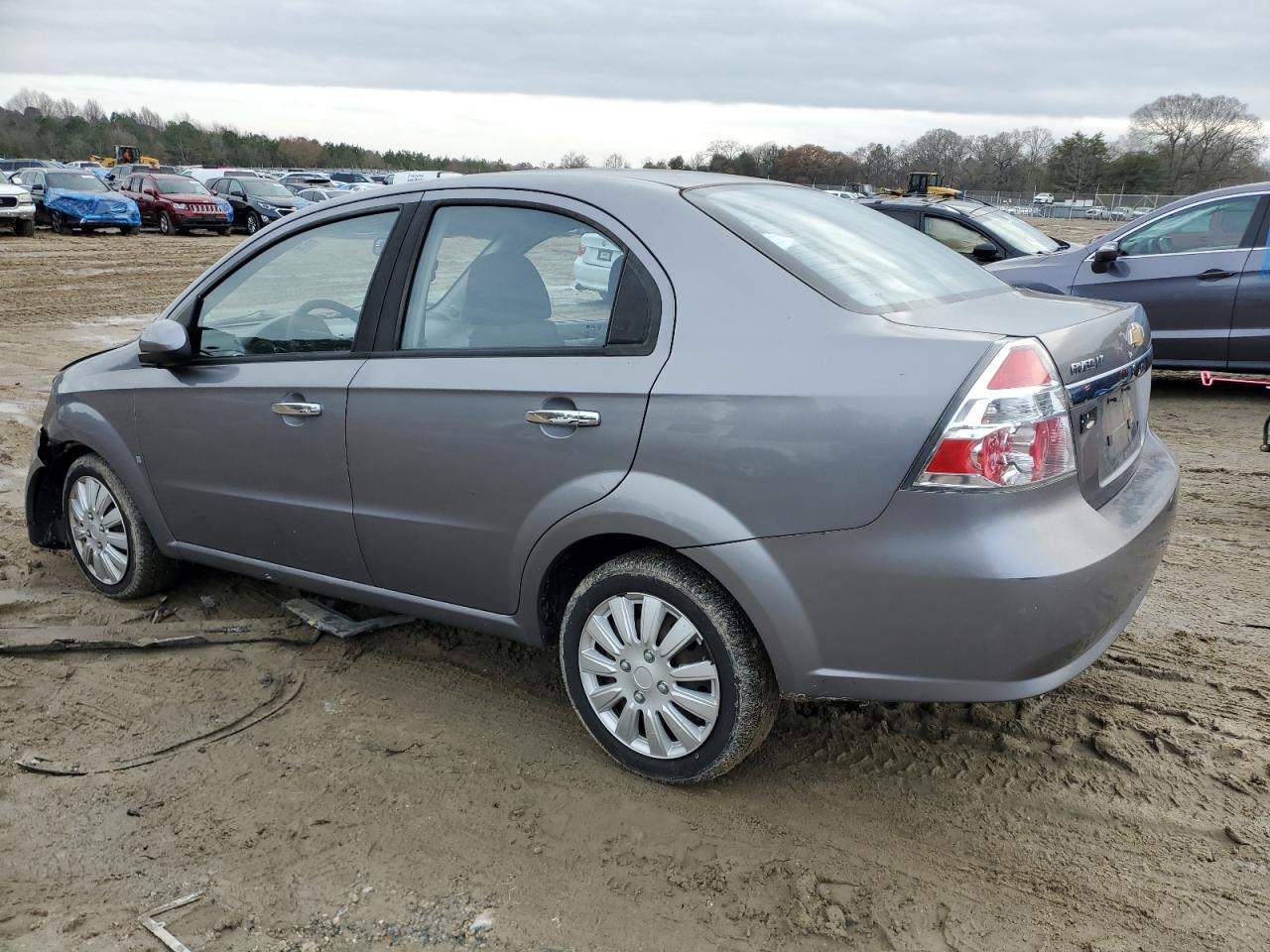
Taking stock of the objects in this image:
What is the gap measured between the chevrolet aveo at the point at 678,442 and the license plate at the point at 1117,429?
1cm

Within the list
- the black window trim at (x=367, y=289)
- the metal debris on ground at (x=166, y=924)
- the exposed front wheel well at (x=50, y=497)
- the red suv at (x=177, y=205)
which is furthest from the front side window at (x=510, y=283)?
the red suv at (x=177, y=205)

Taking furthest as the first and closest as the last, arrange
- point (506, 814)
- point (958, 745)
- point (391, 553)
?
1. point (391, 553)
2. point (958, 745)
3. point (506, 814)

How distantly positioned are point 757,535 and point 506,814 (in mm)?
1117

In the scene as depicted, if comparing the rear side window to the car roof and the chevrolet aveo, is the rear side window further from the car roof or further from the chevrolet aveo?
the car roof

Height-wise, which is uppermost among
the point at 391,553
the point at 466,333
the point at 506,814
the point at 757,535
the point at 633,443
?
the point at 466,333

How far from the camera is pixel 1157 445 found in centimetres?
358

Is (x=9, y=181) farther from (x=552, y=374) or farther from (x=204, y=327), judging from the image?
(x=552, y=374)

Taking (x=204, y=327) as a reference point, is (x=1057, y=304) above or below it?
above

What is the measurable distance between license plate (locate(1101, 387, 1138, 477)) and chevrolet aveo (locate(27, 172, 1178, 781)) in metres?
0.01

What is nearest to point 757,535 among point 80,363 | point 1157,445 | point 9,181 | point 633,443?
point 633,443

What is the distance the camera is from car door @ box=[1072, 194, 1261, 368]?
8359 mm

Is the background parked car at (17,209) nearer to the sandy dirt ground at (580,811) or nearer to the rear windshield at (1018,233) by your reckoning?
the rear windshield at (1018,233)

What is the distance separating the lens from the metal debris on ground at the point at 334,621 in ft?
13.5

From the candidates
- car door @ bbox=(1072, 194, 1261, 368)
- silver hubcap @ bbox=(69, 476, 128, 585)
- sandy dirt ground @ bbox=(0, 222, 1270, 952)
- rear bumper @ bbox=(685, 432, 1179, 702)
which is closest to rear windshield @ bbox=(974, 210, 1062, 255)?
car door @ bbox=(1072, 194, 1261, 368)
